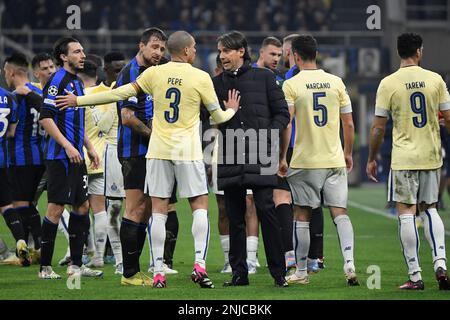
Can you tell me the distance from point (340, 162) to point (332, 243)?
14.7ft

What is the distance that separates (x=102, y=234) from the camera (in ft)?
36.9

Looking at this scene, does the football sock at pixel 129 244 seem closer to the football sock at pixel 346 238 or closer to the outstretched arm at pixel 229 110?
the outstretched arm at pixel 229 110

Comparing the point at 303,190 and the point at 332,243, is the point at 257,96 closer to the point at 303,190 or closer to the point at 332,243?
the point at 303,190

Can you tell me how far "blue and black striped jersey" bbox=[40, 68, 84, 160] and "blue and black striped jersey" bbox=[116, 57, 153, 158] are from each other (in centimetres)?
49

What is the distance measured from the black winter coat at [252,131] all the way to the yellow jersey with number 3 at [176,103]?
0.30 m

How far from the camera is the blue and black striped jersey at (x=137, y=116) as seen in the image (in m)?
9.59

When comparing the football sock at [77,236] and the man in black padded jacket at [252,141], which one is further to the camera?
the football sock at [77,236]

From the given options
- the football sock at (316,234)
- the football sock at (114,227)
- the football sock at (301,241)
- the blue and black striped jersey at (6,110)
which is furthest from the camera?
the football sock at (316,234)

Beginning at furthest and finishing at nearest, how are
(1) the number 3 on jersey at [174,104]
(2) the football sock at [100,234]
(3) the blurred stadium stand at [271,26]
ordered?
1. (3) the blurred stadium stand at [271,26]
2. (2) the football sock at [100,234]
3. (1) the number 3 on jersey at [174,104]

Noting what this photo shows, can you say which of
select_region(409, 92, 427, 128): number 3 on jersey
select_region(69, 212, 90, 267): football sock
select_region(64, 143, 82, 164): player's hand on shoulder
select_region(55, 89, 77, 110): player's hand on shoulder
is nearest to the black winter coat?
select_region(409, 92, 427, 128): number 3 on jersey

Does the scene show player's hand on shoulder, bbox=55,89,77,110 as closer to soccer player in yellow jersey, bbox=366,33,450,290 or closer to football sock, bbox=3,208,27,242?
soccer player in yellow jersey, bbox=366,33,450,290

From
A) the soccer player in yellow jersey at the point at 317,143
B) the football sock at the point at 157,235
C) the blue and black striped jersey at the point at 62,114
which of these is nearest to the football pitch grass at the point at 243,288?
the football sock at the point at 157,235

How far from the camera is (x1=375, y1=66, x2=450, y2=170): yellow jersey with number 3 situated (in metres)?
9.18

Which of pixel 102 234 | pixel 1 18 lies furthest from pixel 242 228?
pixel 1 18
